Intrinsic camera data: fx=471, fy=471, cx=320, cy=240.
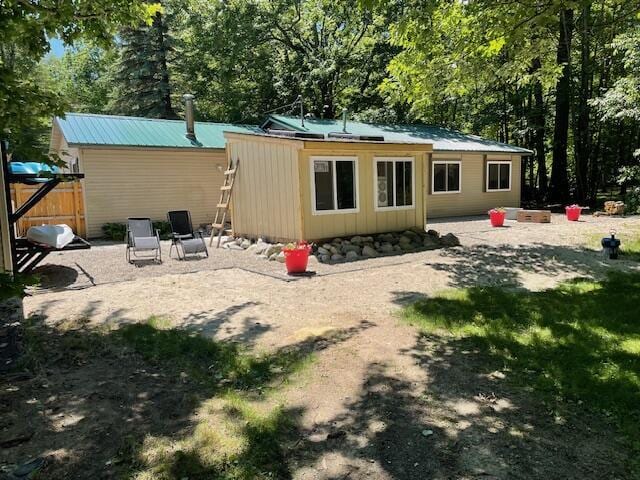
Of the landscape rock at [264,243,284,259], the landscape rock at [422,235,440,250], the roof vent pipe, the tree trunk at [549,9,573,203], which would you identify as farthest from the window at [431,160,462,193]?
the landscape rock at [264,243,284,259]

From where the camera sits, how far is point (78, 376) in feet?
13.3

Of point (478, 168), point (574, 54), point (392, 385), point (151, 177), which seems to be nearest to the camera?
point (392, 385)

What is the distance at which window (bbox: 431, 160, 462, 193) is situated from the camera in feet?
58.0

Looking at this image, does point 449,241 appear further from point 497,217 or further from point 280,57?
point 280,57

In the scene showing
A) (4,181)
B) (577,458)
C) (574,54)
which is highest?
(574,54)

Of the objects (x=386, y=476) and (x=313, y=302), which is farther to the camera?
(x=313, y=302)

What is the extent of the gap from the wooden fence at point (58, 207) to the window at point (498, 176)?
14863mm

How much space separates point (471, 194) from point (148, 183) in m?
12.1

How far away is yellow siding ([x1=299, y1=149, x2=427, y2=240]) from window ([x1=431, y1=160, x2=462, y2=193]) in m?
6.28

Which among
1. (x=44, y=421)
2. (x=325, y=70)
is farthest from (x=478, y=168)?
(x=44, y=421)

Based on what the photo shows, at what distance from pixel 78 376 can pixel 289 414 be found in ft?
6.62

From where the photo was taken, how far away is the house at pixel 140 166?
519 inches

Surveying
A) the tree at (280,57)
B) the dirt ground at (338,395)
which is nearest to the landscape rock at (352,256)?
the dirt ground at (338,395)

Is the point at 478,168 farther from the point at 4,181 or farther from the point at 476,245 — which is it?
the point at 4,181
